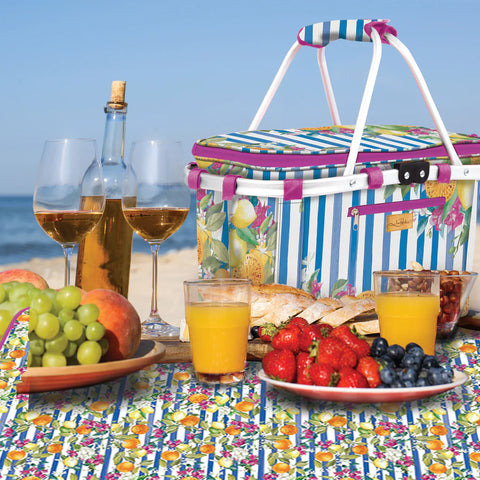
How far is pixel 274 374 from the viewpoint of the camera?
4.81 ft

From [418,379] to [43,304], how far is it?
2.63ft

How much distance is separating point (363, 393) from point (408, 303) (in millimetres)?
429

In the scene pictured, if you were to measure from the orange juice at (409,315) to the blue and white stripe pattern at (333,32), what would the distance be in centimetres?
92

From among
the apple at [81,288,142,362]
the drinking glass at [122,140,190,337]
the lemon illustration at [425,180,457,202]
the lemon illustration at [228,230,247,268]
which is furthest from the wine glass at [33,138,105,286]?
the lemon illustration at [425,180,457,202]

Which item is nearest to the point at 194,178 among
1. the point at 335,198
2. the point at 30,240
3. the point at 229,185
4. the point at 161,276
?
the point at 229,185

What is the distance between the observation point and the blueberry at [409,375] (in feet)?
4.70

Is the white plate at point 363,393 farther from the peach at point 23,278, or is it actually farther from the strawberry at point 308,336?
the peach at point 23,278

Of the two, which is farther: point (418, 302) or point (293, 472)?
point (418, 302)

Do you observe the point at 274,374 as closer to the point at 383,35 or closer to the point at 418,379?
the point at 418,379

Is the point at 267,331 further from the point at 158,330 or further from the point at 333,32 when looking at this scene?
the point at 333,32

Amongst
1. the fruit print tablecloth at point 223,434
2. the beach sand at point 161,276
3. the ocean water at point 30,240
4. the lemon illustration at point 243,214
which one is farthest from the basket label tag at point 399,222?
the ocean water at point 30,240

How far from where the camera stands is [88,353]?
4.76 feet

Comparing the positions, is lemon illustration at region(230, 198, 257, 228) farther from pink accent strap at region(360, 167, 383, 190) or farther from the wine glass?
the wine glass

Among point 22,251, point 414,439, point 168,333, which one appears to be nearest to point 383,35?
point 168,333
